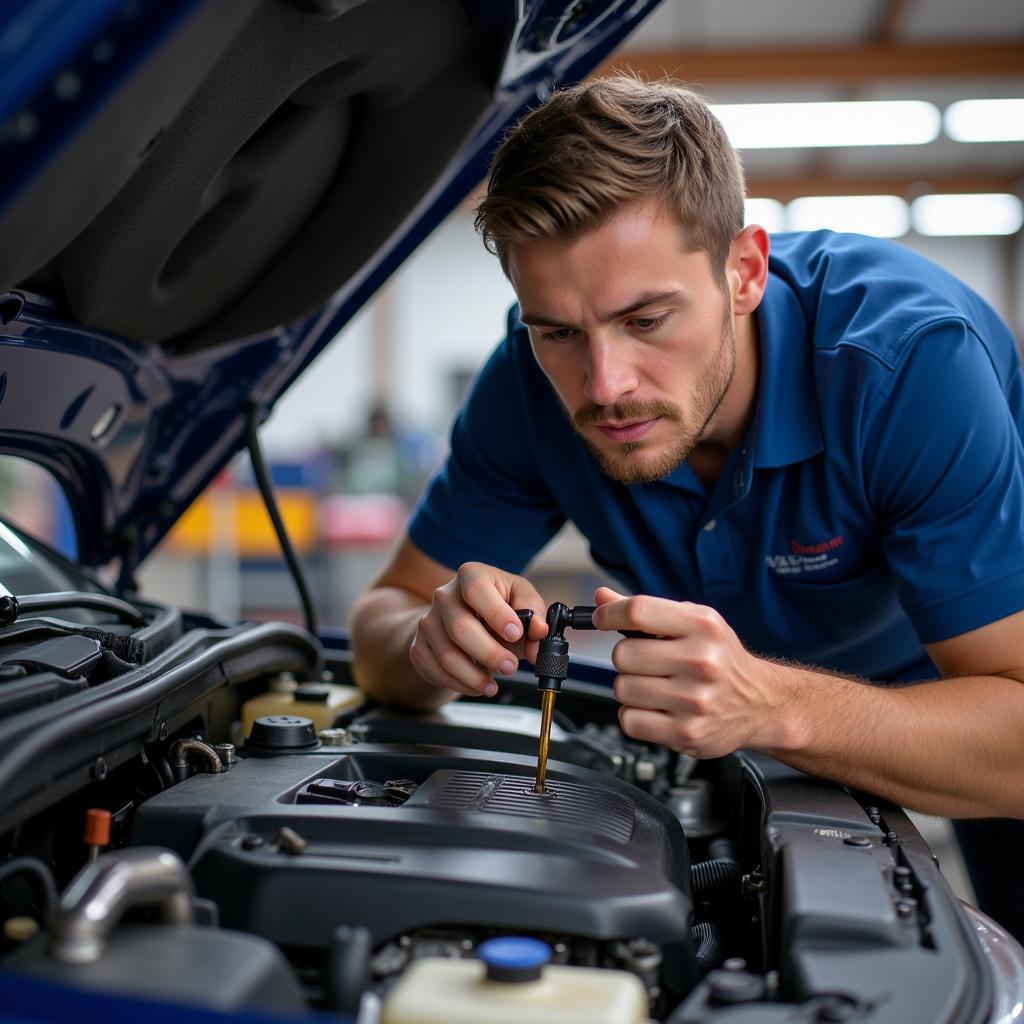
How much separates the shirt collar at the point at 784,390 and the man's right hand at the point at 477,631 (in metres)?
0.37

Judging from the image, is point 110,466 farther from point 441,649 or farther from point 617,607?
point 617,607

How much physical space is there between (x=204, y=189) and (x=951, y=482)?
33.8 inches

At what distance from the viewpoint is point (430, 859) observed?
0.87 m

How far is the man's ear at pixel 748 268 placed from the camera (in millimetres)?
1392

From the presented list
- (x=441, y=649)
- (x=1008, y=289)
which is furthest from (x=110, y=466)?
(x=1008, y=289)

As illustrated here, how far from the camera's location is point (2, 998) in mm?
630

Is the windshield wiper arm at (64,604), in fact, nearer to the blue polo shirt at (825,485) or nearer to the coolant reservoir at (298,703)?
the coolant reservoir at (298,703)

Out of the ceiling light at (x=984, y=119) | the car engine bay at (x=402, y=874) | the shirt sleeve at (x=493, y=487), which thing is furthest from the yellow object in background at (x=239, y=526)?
the car engine bay at (x=402, y=874)

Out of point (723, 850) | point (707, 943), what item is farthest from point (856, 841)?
point (723, 850)

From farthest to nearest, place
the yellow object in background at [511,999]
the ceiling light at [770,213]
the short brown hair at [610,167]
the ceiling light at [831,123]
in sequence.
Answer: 1. the ceiling light at [770,213]
2. the ceiling light at [831,123]
3. the short brown hair at [610,167]
4. the yellow object in background at [511,999]

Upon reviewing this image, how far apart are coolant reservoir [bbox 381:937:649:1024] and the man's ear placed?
896 millimetres

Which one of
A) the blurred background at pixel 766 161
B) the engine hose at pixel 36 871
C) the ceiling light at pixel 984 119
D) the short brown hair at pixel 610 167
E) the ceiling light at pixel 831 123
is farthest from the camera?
the ceiling light at pixel 984 119

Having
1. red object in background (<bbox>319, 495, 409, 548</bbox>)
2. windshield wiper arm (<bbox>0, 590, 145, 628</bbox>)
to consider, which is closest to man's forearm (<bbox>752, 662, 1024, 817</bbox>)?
windshield wiper arm (<bbox>0, 590, 145, 628</bbox>)

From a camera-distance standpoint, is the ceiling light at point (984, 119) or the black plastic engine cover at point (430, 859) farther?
the ceiling light at point (984, 119)
